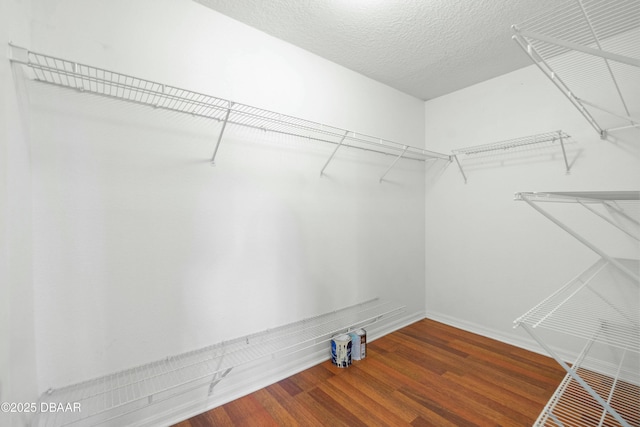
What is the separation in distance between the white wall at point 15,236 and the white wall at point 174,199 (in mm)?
66

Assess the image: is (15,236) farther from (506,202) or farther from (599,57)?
(506,202)

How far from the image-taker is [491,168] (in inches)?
94.3

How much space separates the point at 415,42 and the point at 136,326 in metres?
2.33

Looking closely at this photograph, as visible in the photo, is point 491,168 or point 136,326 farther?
point 491,168

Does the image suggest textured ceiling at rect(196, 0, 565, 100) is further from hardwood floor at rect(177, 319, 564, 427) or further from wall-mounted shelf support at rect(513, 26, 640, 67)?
hardwood floor at rect(177, 319, 564, 427)

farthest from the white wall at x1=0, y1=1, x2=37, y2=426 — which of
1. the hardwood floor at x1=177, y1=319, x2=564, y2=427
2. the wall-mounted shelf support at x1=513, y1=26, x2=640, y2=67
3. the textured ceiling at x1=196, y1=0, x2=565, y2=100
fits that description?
the wall-mounted shelf support at x1=513, y1=26, x2=640, y2=67

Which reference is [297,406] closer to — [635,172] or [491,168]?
[491,168]

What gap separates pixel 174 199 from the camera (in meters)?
1.42

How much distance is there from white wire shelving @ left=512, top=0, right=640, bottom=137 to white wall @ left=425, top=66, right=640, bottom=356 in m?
0.09

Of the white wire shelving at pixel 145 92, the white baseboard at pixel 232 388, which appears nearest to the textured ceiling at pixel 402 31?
the white wire shelving at pixel 145 92

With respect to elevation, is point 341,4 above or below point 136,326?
above

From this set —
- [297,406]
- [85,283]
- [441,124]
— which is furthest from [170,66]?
[441,124]

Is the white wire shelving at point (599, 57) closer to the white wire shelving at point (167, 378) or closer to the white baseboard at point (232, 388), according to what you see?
the white wire shelving at point (167, 378)

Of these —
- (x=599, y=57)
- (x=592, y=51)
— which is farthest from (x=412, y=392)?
(x=599, y=57)
